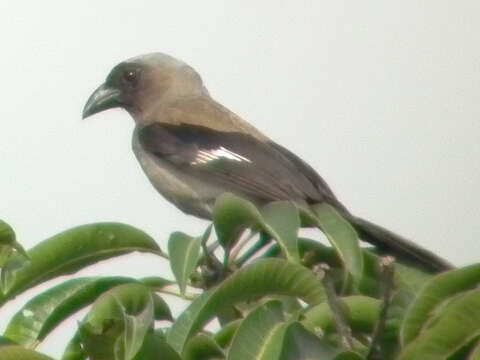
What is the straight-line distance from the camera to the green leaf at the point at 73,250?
3.31 meters

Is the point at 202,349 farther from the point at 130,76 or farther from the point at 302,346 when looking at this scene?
the point at 130,76

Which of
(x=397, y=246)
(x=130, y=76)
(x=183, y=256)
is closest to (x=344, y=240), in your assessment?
(x=183, y=256)

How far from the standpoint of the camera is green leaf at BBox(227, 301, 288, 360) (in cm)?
247

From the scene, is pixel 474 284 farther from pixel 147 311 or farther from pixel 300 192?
pixel 300 192

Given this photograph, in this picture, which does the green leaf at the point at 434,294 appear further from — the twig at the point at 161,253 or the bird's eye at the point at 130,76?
the bird's eye at the point at 130,76

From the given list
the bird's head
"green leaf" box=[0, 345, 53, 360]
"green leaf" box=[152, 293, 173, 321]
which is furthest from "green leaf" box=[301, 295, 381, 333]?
the bird's head

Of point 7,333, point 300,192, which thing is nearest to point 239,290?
point 7,333

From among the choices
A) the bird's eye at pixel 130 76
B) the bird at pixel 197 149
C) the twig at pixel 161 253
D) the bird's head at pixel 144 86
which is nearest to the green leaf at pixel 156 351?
the twig at pixel 161 253

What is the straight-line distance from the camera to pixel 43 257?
334 cm

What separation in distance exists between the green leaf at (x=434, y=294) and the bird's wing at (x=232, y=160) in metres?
2.62

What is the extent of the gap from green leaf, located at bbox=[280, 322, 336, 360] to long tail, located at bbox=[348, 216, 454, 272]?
1.38 metres

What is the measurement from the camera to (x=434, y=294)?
8.55ft

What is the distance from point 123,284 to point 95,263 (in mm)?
445

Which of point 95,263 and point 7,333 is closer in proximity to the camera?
point 7,333
